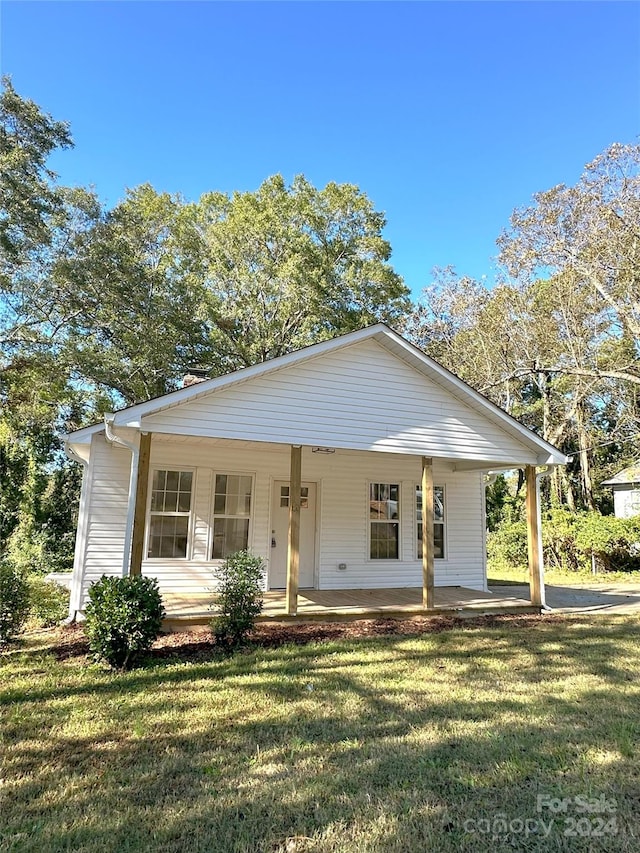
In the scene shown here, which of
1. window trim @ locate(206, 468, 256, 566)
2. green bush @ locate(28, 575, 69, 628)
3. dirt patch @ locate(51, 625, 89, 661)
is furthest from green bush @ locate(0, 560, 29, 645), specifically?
window trim @ locate(206, 468, 256, 566)

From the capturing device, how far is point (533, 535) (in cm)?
941

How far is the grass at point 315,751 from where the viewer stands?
271 cm

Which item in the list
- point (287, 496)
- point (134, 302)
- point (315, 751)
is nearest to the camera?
point (315, 751)

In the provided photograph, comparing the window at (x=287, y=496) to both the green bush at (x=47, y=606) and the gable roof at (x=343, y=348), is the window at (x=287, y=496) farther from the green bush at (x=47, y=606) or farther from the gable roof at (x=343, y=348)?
the green bush at (x=47, y=606)

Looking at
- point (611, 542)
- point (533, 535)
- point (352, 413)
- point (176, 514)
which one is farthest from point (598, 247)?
point (176, 514)

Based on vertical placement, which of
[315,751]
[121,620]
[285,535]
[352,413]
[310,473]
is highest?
[352,413]

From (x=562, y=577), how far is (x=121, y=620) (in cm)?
1499

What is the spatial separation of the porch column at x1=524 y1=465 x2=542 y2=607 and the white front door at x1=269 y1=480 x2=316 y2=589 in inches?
163

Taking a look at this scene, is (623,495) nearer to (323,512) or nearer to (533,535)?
(533,535)

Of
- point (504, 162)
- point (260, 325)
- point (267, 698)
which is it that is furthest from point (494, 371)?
point (267, 698)

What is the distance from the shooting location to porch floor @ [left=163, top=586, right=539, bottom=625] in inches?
304

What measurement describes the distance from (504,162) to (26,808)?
57.9ft

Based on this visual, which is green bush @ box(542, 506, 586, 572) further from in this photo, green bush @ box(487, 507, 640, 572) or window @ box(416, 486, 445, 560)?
window @ box(416, 486, 445, 560)

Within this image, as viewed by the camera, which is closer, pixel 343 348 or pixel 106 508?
pixel 343 348
